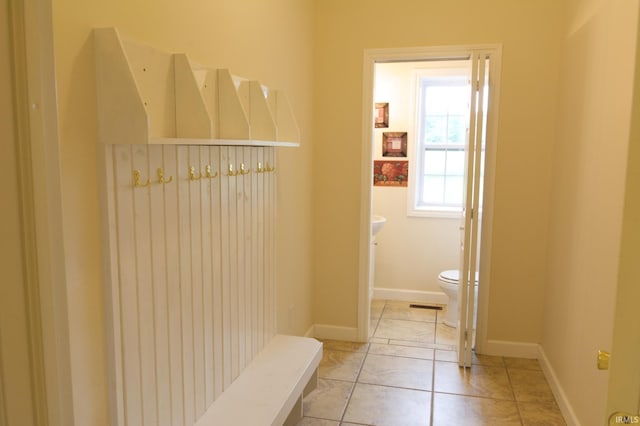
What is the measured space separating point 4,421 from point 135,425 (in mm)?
907

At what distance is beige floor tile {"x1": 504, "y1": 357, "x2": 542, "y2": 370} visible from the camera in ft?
11.0

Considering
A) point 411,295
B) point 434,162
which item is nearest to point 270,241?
point 411,295

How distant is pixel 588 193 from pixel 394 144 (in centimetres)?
242

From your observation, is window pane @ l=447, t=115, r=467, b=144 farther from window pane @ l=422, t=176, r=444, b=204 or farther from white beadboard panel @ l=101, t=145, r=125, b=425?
white beadboard panel @ l=101, t=145, r=125, b=425

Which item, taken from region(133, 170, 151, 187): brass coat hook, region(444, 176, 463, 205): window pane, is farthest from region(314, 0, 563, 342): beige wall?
region(133, 170, 151, 187): brass coat hook

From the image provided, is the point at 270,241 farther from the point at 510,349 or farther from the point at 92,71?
the point at 510,349

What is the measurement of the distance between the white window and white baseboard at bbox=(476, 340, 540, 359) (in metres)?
1.45

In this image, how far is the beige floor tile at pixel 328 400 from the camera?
8.96 ft

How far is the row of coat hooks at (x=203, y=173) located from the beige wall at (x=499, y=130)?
115 centimetres

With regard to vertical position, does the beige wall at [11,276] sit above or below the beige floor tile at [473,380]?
above

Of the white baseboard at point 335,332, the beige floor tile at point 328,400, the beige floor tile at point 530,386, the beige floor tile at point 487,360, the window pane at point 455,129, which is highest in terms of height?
the window pane at point 455,129

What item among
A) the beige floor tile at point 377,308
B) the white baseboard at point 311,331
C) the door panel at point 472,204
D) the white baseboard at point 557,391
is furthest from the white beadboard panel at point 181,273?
the beige floor tile at point 377,308

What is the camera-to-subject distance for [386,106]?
4.74 meters

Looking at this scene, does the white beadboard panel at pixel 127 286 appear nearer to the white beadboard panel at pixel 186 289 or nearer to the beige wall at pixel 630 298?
the white beadboard panel at pixel 186 289
